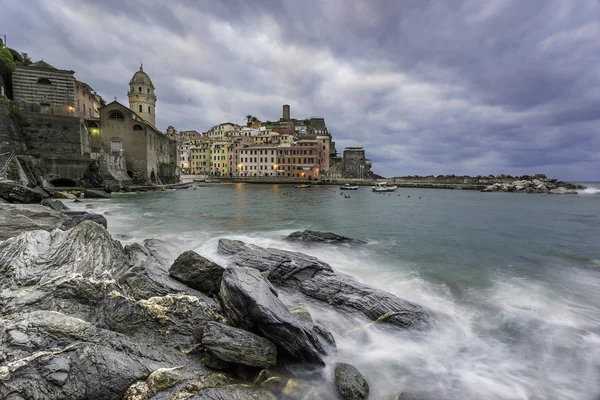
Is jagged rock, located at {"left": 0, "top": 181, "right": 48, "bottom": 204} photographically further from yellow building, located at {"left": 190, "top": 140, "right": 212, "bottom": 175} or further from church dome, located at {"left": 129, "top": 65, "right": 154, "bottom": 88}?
yellow building, located at {"left": 190, "top": 140, "right": 212, "bottom": 175}

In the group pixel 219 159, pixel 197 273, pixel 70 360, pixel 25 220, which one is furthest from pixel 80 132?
pixel 219 159

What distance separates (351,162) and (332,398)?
98198 mm

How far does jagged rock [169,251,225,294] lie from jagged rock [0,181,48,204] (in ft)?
42.7

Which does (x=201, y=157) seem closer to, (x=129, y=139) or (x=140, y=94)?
(x=140, y=94)

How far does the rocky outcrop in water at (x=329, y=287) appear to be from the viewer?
677 centimetres

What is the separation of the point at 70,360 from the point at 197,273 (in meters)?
3.07

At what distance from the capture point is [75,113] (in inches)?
1683

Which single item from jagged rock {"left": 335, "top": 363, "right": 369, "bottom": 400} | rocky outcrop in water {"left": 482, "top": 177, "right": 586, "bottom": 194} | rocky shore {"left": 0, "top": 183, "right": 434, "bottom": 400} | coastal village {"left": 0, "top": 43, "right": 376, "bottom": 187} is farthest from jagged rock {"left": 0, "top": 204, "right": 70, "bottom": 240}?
rocky outcrop in water {"left": 482, "top": 177, "right": 586, "bottom": 194}

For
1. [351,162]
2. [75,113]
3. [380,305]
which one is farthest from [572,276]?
[351,162]

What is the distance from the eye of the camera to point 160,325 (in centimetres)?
508

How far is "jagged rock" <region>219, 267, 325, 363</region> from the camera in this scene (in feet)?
16.1

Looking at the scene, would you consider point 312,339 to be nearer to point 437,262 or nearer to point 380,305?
point 380,305

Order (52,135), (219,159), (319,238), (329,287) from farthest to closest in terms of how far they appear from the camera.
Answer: (219,159), (52,135), (319,238), (329,287)

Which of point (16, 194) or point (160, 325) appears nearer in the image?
point (160, 325)
